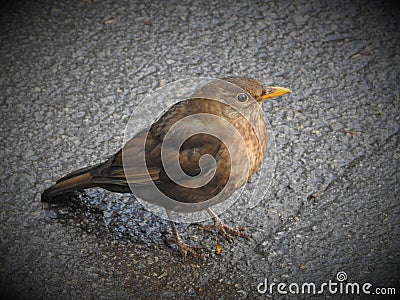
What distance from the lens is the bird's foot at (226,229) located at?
427 cm

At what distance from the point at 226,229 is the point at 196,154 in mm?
719

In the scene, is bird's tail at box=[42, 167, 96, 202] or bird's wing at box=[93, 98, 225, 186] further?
bird's tail at box=[42, 167, 96, 202]

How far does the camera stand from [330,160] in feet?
15.7

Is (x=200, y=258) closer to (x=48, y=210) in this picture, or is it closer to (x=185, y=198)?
(x=185, y=198)

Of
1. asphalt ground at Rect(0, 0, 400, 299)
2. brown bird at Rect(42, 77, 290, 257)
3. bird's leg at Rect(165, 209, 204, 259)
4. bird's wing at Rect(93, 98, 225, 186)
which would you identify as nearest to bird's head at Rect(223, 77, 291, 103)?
brown bird at Rect(42, 77, 290, 257)

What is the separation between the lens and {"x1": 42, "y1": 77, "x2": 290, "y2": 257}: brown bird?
3891 mm

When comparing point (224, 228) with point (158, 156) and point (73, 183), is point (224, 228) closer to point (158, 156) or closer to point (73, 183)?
point (158, 156)

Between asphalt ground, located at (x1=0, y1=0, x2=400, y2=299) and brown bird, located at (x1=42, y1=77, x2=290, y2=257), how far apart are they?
347mm

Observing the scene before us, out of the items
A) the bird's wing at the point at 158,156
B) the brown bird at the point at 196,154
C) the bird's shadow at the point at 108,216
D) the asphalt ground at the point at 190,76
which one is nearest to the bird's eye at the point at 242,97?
the brown bird at the point at 196,154

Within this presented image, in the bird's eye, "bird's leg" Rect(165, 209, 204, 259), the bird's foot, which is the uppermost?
the bird's eye

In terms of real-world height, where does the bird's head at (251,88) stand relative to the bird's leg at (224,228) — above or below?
above

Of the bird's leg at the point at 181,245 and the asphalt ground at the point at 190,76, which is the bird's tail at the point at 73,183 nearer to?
the asphalt ground at the point at 190,76

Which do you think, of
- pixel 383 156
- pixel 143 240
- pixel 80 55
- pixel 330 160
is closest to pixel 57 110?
pixel 80 55

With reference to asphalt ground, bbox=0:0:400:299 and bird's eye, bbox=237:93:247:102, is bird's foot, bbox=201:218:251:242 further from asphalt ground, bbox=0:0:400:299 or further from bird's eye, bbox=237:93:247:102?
bird's eye, bbox=237:93:247:102
